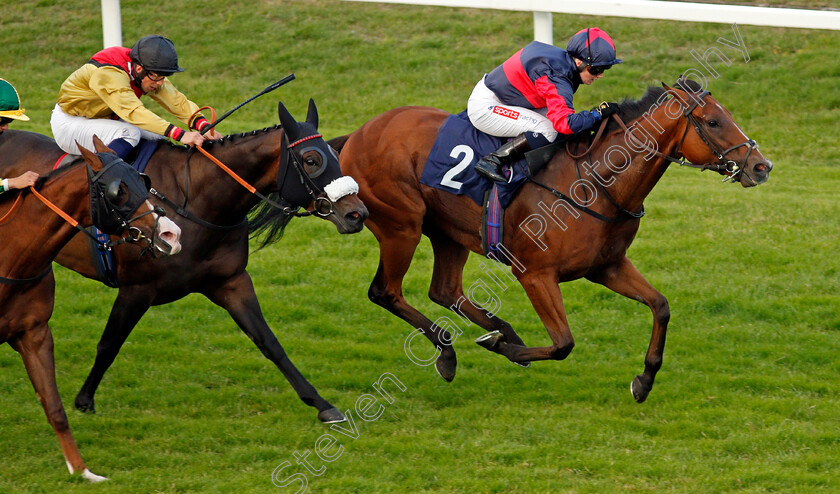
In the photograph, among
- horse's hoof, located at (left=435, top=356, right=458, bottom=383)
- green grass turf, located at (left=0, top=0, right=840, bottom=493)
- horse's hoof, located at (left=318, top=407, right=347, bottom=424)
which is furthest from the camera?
horse's hoof, located at (left=435, top=356, right=458, bottom=383)

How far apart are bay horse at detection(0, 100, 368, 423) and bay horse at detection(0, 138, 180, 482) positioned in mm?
748

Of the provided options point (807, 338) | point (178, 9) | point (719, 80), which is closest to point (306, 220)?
point (807, 338)

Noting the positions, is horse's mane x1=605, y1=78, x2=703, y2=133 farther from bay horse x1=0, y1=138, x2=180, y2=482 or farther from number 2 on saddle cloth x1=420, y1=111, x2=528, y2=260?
bay horse x1=0, y1=138, x2=180, y2=482

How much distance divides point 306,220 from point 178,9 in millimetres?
6869

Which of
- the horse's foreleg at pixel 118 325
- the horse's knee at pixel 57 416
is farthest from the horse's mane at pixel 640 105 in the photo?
the horse's knee at pixel 57 416

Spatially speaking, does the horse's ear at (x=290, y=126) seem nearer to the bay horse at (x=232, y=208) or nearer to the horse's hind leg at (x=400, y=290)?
the bay horse at (x=232, y=208)

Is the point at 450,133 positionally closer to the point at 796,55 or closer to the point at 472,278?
the point at 472,278

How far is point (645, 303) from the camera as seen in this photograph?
6496 mm

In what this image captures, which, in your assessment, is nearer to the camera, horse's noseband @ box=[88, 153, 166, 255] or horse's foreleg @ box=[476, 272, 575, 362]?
horse's noseband @ box=[88, 153, 166, 255]

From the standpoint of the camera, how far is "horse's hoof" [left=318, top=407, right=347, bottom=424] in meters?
6.25

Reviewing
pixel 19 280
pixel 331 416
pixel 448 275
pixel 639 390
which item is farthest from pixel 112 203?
pixel 639 390

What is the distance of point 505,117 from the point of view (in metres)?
6.60

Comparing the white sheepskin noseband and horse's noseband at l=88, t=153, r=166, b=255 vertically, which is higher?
the white sheepskin noseband

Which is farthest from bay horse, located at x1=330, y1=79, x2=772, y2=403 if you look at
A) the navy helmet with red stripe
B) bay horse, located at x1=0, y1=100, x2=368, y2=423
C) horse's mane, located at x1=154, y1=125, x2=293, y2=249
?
bay horse, located at x1=0, y1=100, x2=368, y2=423
